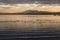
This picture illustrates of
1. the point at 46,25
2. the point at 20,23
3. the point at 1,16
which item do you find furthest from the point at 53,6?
the point at 1,16

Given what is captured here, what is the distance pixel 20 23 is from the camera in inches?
56.5

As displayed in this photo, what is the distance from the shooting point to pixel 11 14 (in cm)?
149

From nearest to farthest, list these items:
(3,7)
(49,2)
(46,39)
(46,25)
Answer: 1. (46,39)
2. (46,25)
3. (3,7)
4. (49,2)

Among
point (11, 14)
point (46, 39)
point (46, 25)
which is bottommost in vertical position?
point (46, 39)

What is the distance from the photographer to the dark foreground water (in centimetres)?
131

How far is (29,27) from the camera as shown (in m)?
1.41

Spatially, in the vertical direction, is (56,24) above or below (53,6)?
below

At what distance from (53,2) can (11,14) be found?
1.35 ft

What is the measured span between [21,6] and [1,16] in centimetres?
19

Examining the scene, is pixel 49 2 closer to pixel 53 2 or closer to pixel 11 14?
pixel 53 2

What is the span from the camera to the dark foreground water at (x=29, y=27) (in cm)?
131

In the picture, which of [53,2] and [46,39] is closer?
[46,39]

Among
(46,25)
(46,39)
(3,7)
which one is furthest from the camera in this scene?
(3,7)

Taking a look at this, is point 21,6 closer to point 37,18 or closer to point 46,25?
point 37,18
